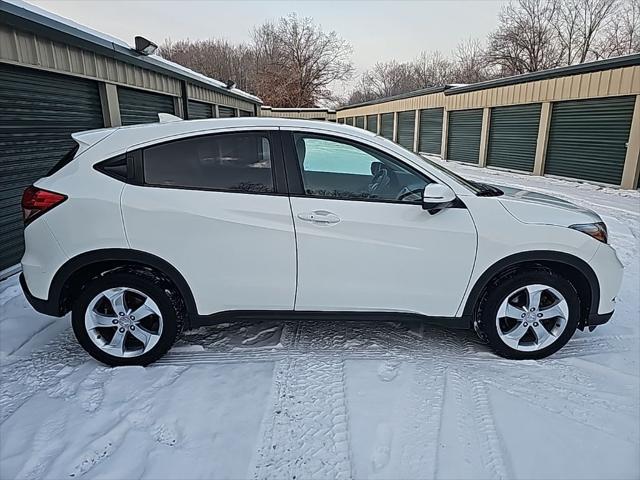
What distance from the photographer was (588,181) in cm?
1210

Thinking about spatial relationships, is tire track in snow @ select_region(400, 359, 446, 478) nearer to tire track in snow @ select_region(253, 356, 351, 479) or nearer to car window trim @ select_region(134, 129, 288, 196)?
tire track in snow @ select_region(253, 356, 351, 479)

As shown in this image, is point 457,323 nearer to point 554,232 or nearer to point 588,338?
point 554,232

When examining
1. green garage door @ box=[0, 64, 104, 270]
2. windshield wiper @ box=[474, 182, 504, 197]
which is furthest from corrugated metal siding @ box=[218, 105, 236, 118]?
windshield wiper @ box=[474, 182, 504, 197]

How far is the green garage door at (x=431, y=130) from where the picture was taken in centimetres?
2166

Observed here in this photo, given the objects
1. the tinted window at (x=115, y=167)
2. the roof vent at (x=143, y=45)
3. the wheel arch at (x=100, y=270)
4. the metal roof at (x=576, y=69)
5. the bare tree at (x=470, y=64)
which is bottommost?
the wheel arch at (x=100, y=270)

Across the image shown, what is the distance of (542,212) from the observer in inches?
118

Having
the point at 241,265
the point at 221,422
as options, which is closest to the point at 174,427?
Answer: the point at 221,422

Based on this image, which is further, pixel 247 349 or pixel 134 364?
pixel 247 349

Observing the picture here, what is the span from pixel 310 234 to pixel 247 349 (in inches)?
43.4

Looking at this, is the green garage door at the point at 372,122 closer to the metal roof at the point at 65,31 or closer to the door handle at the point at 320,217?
the metal roof at the point at 65,31

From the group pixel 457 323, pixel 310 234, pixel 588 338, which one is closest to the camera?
pixel 310 234

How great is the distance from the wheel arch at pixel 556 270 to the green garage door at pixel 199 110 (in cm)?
1007

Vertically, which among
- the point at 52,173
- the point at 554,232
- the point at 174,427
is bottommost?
the point at 174,427

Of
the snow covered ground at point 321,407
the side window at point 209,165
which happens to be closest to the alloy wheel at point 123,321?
the snow covered ground at point 321,407
